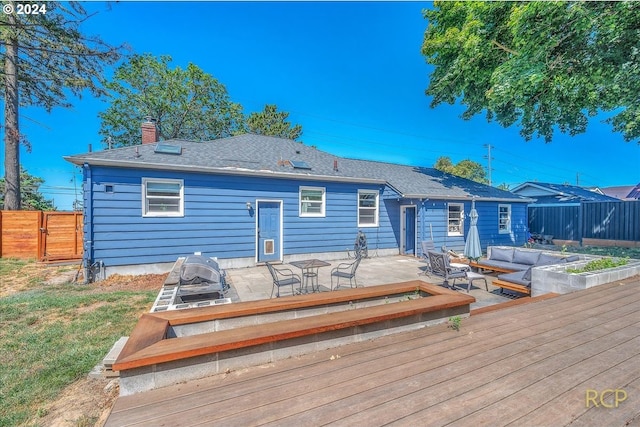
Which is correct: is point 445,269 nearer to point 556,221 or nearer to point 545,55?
point 545,55

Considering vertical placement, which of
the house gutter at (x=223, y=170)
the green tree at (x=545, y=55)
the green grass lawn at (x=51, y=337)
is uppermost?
the green tree at (x=545, y=55)

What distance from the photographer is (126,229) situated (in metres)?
7.21

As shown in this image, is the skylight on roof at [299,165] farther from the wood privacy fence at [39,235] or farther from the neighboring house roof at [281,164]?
the wood privacy fence at [39,235]

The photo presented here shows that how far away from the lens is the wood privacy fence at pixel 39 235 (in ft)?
30.6

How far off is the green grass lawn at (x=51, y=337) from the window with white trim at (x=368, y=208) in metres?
7.55

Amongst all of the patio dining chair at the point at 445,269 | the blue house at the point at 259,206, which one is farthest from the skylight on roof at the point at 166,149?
the patio dining chair at the point at 445,269

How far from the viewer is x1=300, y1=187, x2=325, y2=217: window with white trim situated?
959 cm

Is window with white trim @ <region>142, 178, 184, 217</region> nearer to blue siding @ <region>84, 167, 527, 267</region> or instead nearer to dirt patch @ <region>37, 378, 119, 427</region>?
blue siding @ <region>84, 167, 527, 267</region>

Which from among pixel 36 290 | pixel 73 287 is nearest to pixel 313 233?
pixel 73 287

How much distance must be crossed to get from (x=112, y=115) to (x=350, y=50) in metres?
17.0

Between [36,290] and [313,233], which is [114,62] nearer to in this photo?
[36,290]

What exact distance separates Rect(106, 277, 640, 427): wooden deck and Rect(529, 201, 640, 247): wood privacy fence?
15684 mm

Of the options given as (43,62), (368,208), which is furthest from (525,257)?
(43,62)

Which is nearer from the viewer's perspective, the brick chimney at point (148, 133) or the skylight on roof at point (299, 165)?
the brick chimney at point (148, 133)
